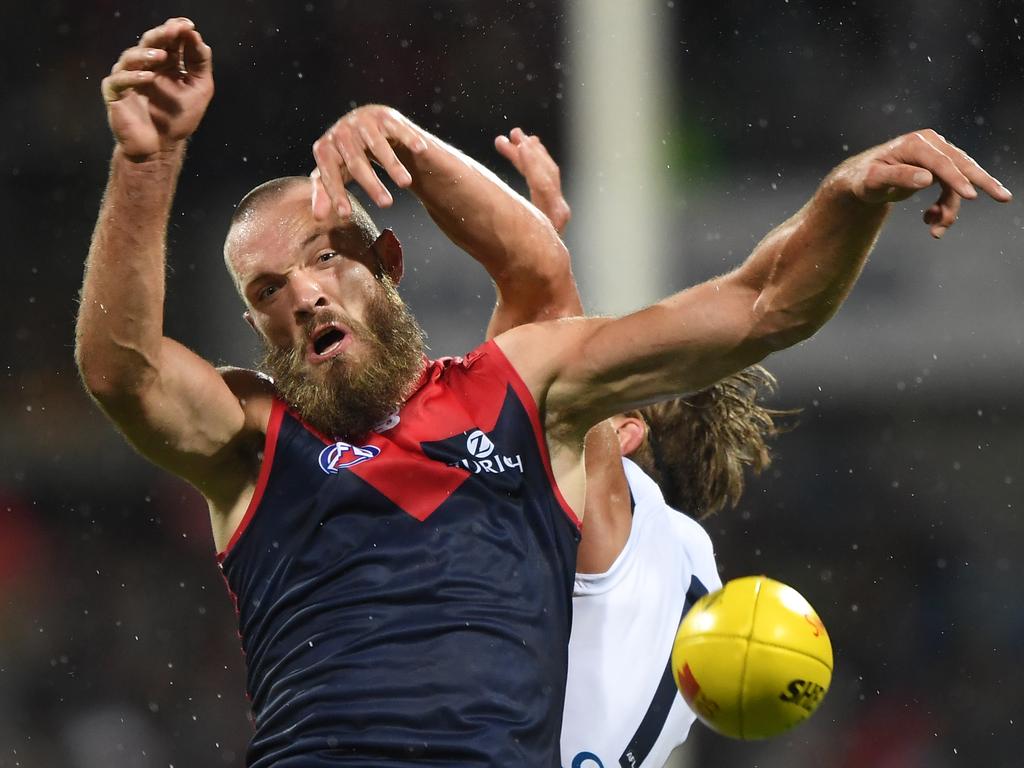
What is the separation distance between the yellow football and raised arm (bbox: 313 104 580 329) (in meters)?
0.98

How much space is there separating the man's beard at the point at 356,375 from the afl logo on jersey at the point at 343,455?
3cm

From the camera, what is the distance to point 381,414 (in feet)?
11.0

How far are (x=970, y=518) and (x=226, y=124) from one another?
4.66m

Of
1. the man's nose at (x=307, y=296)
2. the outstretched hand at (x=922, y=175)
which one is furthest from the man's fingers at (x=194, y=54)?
the outstretched hand at (x=922, y=175)

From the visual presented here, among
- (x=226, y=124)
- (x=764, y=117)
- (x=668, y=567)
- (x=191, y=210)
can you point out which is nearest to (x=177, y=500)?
(x=191, y=210)

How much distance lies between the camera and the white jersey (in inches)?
146

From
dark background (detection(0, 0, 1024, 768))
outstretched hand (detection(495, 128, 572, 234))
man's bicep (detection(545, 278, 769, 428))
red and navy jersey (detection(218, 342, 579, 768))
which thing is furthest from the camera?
dark background (detection(0, 0, 1024, 768))

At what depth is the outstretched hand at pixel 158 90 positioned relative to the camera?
286cm

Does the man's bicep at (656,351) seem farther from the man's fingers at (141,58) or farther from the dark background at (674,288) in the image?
the dark background at (674,288)

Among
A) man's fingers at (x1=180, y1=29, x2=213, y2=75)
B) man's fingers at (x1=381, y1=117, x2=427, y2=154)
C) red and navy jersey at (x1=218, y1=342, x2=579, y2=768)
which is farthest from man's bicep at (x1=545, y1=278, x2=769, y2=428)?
man's fingers at (x1=180, y1=29, x2=213, y2=75)

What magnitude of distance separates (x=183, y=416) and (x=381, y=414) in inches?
17.4

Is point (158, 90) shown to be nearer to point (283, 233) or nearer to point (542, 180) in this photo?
point (283, 233)

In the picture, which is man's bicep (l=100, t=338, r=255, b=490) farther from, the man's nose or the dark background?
the dark background

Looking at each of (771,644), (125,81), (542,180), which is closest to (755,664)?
(771,644)
